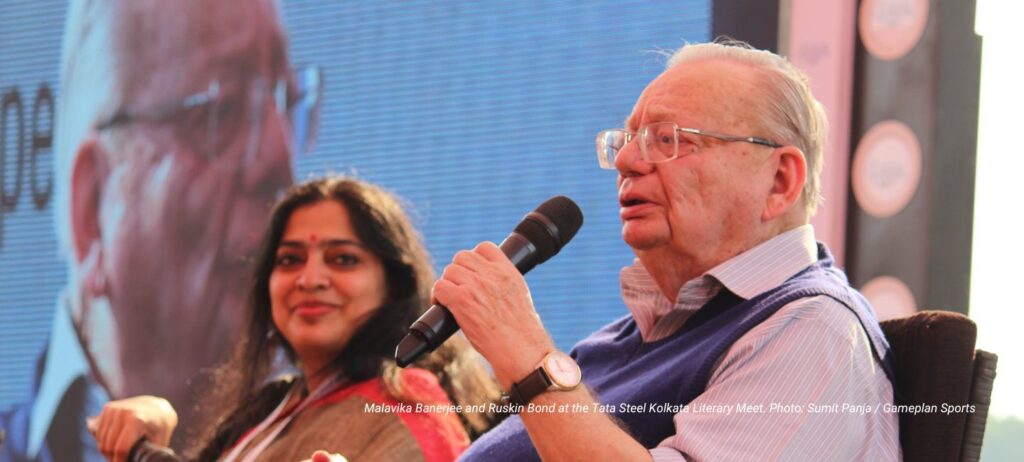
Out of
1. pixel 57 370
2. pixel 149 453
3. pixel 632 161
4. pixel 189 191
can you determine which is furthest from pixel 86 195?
pixel 632 161

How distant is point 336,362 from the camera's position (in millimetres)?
2361

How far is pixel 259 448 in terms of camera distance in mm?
2256

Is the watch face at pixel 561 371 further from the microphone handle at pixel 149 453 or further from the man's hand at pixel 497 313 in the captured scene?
the microphone handle at pixel 149 453

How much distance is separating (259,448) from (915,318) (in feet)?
4.00

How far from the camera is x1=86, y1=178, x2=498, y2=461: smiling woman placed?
2139 millimetres

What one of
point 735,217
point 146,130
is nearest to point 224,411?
point 146,130

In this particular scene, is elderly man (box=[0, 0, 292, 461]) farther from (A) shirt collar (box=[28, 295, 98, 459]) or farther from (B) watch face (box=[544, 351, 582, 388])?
(B) watch face (box=[544, 351, 582, 388])

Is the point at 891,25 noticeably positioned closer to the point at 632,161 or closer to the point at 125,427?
the point at 632,161

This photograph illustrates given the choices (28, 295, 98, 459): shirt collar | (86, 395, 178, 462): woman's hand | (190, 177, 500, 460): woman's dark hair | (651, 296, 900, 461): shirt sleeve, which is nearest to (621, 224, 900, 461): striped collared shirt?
(651, 296, 900, 461): shirt sleeve

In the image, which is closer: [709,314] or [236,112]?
[709,314]

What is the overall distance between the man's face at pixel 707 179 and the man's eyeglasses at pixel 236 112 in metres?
1.38

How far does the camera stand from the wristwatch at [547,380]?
145cm

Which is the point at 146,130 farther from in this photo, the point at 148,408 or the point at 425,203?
the point at 148,408

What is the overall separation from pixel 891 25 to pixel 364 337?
113cm
